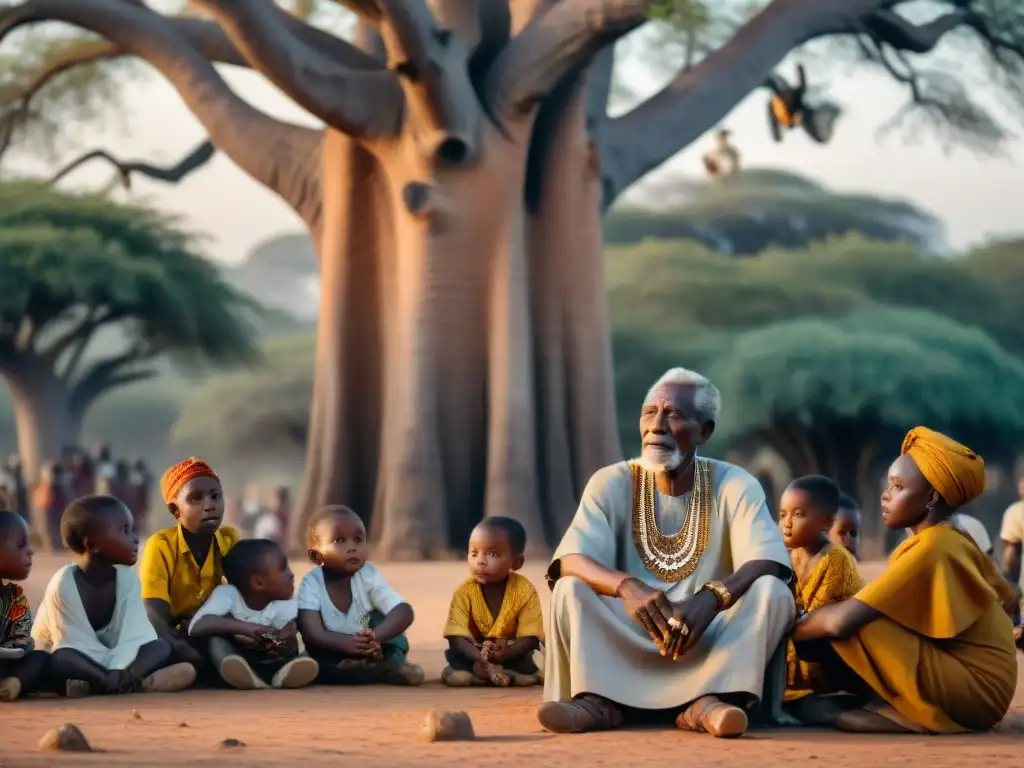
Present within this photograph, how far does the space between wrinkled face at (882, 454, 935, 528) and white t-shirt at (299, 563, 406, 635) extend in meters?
2.56

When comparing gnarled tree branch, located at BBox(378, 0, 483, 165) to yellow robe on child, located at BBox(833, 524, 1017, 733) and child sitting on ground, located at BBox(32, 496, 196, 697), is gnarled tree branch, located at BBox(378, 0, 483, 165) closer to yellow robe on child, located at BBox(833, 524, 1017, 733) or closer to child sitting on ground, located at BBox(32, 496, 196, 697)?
child sitting on ground, located at BBox(32, 496, 196, 697)

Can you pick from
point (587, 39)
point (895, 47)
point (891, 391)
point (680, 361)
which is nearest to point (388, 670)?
point (587, 39)

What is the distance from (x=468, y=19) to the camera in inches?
720

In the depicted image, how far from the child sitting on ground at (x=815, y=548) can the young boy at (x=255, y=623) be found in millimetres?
2212

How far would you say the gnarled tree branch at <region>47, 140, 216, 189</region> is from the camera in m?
23.9

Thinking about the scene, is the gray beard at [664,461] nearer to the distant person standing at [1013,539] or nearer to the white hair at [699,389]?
the white hair at [699,389]

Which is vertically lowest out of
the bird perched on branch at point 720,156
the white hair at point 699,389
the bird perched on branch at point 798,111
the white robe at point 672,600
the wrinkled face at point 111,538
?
the white robe at point 672,600

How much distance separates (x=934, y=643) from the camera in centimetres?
665

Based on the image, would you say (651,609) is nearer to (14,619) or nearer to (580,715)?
(580,715)

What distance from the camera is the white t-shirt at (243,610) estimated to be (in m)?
8.16

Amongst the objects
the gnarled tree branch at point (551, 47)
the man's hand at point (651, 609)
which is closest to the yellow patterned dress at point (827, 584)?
the man's hand at point (651, 609)

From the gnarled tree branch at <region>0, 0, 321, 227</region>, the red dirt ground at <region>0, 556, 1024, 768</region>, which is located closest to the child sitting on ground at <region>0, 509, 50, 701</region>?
the red dirt ground at <region>0, 556, 1024, 768</region>

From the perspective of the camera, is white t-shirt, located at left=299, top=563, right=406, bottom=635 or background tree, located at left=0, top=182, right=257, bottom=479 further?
background tree, located at left=0, top=182, right=257, bottom=479

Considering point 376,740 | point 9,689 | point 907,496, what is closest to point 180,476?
point 9,689
